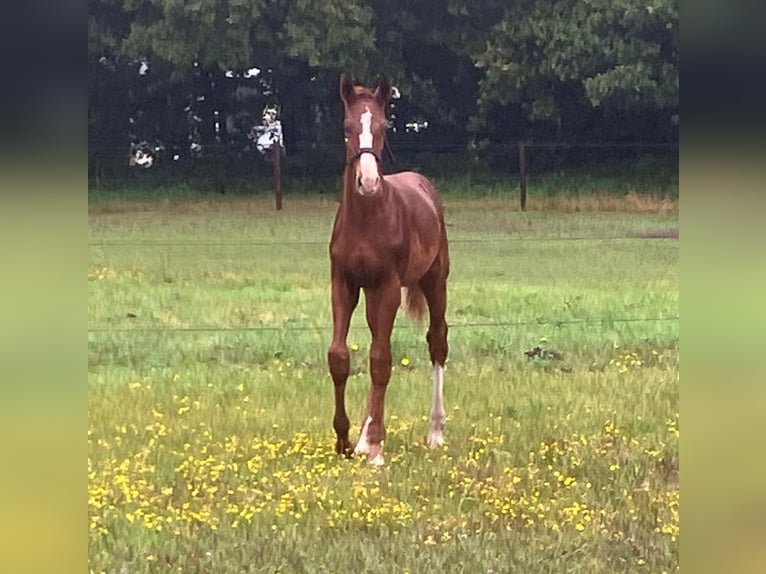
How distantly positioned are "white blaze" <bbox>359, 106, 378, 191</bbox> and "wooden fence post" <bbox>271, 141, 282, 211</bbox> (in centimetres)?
26

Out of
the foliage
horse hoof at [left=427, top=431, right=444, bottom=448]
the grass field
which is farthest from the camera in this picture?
horse hoof at [left=427, top=431, right=444, bottom=448]

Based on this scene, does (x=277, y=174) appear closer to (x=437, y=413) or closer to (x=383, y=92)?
(x=383, y=92)

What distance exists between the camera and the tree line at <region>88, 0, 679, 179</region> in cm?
302

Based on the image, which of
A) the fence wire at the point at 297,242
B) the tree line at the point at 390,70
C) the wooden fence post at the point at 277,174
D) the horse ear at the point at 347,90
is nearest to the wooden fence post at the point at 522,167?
the tree line at the point at 390,70

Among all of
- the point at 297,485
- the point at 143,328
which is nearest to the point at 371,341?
the point at 297,485

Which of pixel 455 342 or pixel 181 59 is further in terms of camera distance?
pixel 455 342

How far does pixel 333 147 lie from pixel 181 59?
527 millimetres

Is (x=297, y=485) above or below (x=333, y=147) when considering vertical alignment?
below

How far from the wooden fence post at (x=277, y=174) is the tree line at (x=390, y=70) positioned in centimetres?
5

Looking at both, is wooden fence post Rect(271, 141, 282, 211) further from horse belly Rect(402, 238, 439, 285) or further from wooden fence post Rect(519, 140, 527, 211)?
wooden fence post Rect(519, 140, 527, 211)

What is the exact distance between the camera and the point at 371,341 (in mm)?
3252

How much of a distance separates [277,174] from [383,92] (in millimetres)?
414

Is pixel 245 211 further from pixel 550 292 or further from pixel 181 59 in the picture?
pixel 550 292

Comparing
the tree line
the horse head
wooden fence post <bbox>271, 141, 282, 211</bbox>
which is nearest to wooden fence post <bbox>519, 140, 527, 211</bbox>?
the tree line
